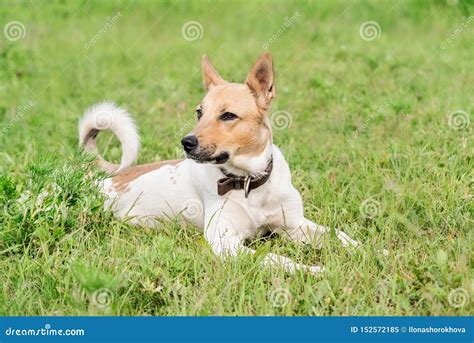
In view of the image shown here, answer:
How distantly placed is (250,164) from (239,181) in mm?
140

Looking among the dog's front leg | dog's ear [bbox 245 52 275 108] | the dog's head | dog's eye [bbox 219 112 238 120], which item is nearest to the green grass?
the dog's front leg

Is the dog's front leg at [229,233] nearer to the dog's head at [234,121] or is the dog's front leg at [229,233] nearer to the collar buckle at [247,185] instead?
the collar buckle at [247,185]

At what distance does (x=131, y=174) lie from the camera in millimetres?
5035

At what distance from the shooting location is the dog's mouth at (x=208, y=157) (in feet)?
13.3

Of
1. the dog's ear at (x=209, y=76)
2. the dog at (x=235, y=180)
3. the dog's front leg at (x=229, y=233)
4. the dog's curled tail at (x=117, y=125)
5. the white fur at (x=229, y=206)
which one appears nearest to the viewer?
the dog's front leg at (x=229, y=233)

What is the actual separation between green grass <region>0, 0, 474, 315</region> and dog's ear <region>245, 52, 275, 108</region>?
865 mm

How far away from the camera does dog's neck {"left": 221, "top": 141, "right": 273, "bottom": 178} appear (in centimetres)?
425

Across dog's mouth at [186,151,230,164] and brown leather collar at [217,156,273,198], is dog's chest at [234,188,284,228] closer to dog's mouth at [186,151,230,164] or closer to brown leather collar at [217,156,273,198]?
brown leather collar at [217,156,273,198]

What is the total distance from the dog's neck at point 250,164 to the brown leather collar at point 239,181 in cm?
2

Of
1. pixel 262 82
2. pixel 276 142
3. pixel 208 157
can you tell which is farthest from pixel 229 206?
pixel 276 142

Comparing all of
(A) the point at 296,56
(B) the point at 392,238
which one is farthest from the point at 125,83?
(B) the point at 392,238

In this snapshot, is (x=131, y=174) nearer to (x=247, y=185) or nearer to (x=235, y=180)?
(x=235, y=180)

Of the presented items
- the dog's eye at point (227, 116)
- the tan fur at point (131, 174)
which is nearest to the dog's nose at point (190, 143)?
the dog's eye at point (227, 116)

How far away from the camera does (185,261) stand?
3.83 meters
